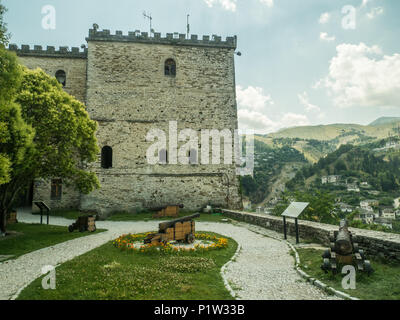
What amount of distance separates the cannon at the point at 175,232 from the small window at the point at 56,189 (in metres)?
13.3

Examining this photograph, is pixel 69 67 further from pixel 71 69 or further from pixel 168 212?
pixel 168 212

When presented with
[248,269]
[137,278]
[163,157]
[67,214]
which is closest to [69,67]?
[163,157]

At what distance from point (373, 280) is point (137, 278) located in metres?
4.83

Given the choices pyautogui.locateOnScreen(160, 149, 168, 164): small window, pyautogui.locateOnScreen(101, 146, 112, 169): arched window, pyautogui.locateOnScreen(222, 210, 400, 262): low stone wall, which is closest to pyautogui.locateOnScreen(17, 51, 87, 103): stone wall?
pyautogui.locateOnScreen(101, 146, 112, 169): arched window

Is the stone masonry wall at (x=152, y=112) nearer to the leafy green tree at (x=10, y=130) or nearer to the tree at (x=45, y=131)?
the tree at (x=45, y=131)

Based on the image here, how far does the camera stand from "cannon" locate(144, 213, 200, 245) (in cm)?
902

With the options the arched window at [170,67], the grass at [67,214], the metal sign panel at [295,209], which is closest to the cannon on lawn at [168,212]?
the grass at [67,214]

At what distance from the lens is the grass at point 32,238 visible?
8.81 m

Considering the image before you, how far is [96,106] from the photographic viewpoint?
62.3 ft

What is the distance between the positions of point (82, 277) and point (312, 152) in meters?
205

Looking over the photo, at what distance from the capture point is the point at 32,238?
1030 centimetres

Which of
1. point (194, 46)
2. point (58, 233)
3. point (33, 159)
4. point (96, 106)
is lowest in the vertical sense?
point (58, 233)
